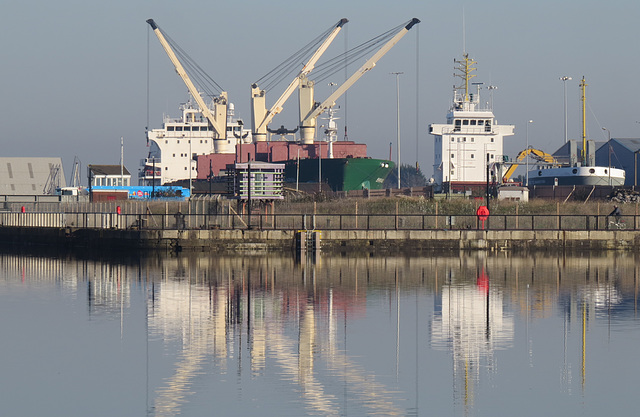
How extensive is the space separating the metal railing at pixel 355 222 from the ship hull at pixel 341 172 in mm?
55254

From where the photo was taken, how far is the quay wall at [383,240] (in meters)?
57.1

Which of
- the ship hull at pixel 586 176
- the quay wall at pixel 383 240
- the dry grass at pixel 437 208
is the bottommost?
the quay wall at pixel 383 240

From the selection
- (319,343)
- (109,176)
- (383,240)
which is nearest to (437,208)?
(383,240)

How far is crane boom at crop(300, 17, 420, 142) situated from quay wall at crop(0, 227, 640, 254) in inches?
2565

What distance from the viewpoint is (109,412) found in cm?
1805

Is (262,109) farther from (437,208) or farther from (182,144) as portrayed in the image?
(437,208)

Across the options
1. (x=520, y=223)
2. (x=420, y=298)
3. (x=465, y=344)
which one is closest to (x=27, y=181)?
(x=520, y=223)

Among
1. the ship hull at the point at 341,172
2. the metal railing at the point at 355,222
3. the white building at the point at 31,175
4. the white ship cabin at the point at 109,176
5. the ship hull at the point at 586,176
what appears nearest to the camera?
the metal railing at the point at 355,222

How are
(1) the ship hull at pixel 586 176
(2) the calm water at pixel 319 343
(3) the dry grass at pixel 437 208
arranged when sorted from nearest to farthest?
(2) the calm water at pixel 319 343 → (3) the dry grass at pixel 437 208 → (1) the ship hull at pixel 586 176

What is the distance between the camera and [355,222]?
60.6 m

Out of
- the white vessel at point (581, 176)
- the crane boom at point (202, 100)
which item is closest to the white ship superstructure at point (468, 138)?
the white vessel at point (581, 176)

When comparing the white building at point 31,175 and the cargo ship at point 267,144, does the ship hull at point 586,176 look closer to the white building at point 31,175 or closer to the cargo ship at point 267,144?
the cargo ship at point 267,144

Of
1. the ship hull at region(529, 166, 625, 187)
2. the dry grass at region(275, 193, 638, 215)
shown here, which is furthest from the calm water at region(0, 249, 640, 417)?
the ship hull at region(529, 166, 625, 187)

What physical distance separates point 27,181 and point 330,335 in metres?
91.9
